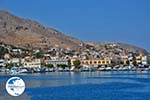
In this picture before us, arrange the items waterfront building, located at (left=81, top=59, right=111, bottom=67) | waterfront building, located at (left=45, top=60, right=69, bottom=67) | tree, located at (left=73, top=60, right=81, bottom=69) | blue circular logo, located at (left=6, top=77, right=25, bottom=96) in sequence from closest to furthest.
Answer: blue circular logo, located at (left=6, top=77, right=25, bottom=96)
tree, located at (left=73, top=60, right=81, bottom=69)
waterfront building, located at (left=45, top=60, right=69, bottom=67)
waterfront building, located at (left=81, top=59, right=111, bottom=67)

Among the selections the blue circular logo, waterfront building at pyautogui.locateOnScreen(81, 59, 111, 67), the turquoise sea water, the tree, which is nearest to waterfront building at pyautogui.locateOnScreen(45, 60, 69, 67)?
the tree

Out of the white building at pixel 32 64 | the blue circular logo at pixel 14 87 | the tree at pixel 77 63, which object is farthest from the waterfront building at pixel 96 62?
the blue circular logo at pixel 14 87

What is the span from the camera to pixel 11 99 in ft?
12.1

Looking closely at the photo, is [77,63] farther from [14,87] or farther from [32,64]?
[14,87]

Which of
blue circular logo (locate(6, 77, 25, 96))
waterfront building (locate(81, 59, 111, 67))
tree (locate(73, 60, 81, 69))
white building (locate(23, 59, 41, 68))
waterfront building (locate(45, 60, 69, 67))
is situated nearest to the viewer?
blue circular logo (locate(6, 77, 25, 96))

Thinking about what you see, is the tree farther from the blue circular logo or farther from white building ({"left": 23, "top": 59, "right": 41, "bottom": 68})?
the blue circular logo

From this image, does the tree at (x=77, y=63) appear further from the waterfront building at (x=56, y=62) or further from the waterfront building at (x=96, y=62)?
the waterfront building at (x=96, y=62)

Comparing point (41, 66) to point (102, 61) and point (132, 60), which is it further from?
point (132, 60)

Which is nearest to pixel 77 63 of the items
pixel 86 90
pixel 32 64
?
pixel 32 64

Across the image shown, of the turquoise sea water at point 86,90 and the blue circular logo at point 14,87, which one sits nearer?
the blue circular logo at point 14,87

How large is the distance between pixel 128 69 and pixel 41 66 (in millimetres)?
30065

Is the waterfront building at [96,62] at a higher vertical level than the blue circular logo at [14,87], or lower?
higher

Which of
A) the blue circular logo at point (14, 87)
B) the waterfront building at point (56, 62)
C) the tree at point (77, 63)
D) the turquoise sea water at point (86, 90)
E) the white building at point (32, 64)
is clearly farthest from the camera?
the waterfront building at point (56, 62)

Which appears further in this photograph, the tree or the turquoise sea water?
the tree
